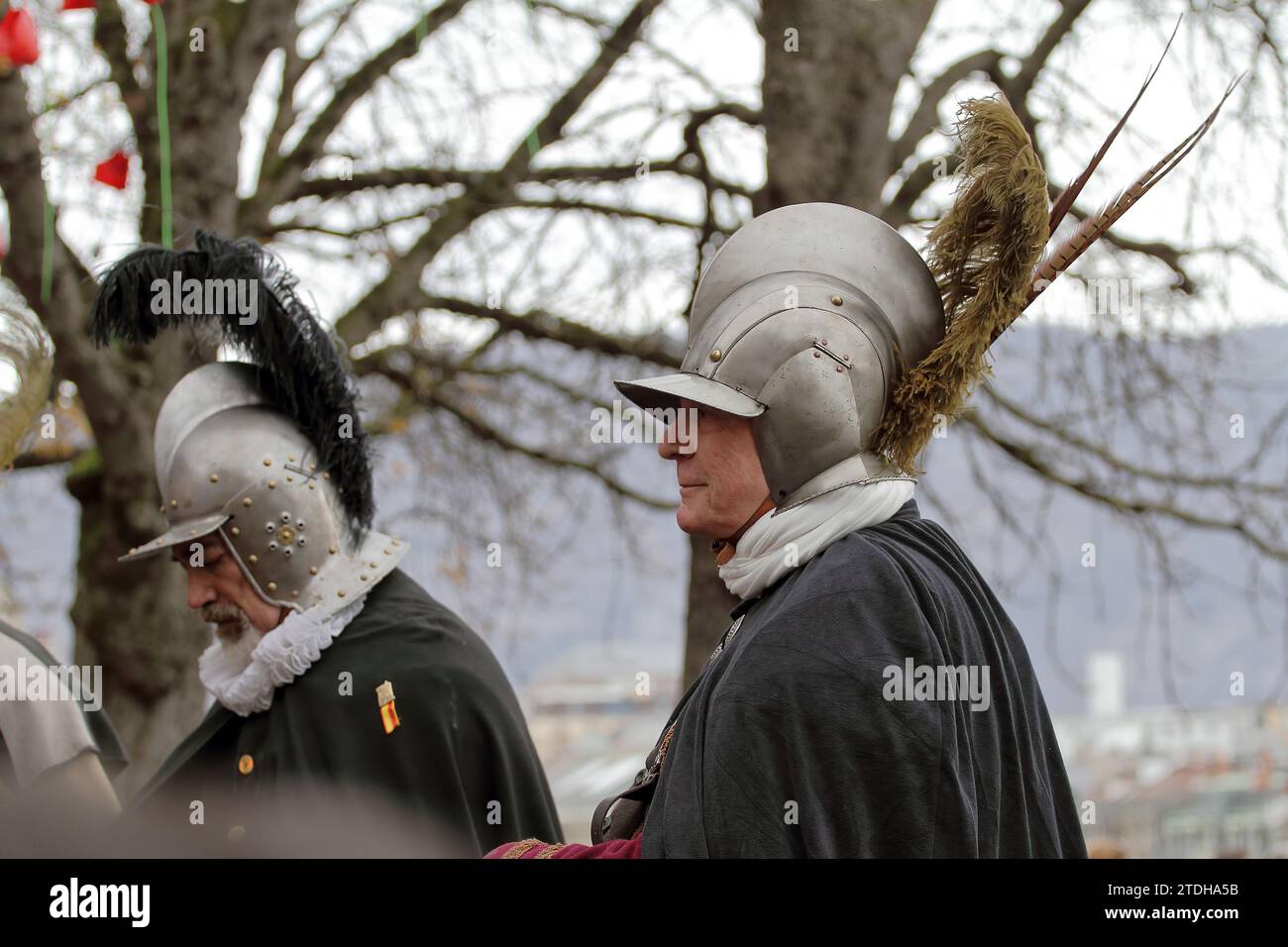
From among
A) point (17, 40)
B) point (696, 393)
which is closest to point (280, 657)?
point (696, 393)

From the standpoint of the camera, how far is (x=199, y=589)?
4703 millimetres

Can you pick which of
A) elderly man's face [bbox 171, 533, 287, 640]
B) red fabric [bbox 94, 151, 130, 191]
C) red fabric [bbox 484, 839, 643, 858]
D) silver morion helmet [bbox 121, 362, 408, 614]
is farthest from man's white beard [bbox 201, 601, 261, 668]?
red fabric [bbox 94, 151, 130, 191]

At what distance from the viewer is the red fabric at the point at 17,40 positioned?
554 cm

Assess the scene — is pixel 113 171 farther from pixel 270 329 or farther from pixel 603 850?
pixel 603 850

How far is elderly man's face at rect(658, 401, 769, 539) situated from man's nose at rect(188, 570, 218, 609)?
6.60 ft

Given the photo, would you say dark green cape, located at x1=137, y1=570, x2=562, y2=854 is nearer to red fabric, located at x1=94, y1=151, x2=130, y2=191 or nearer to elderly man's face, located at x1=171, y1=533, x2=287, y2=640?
elderly man's face, located at x1=171, y1=533, x2=287, y2=640

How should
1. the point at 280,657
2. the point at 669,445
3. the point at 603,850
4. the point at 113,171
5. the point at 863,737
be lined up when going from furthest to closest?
the point at 113,171, the point at 280,657, the point at 669,445, the point at 603,850, the point at 863,737

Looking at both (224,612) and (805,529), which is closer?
(805,529)

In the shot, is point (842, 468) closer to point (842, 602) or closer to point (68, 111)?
point (842, 602)

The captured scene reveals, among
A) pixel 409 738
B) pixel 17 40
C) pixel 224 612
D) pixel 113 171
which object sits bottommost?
pixel 409 738

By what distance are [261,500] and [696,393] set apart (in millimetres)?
1964

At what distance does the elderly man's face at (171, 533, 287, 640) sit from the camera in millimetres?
4633

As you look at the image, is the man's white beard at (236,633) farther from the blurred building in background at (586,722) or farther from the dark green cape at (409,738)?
the blurred building in background at (586,722)
